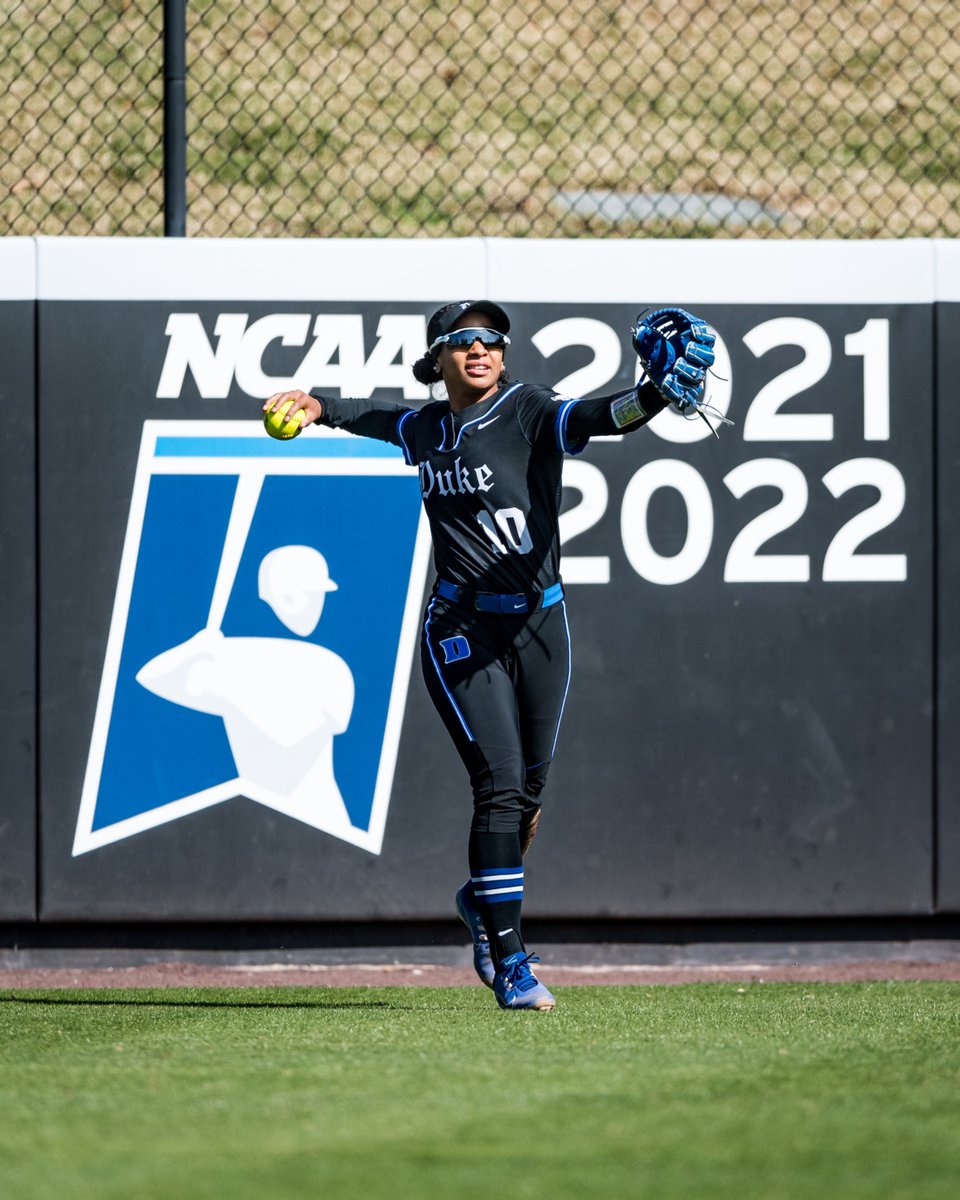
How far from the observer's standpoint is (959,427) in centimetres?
577

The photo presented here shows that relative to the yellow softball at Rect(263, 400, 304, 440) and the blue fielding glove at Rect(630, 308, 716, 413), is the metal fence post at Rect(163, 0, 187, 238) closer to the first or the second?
the yellow softball at Rect(263, 400, 304, 440)

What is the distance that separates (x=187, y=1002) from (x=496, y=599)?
162cm

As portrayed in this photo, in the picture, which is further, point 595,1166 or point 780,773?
point 780,773

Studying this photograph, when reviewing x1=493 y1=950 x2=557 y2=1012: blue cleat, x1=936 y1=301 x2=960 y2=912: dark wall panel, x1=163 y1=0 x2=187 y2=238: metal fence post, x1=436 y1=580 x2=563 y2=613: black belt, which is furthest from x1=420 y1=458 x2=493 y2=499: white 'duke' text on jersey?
x1=936 y1=301 x2=960 y2=912: dark wall panel

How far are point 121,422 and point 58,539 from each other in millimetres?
467

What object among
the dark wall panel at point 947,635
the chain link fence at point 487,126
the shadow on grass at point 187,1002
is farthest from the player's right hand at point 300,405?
the chain link fence at point 487,126

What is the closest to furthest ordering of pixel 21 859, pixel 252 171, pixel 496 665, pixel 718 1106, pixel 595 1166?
pixel 595 1166
pixel 718 1106
pixel 496 665
pixel 21 859
pixel 252 171

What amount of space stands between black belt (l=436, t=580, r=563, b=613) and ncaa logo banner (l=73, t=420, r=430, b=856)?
1.14 meters

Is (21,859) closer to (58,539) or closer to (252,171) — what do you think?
(58,539)

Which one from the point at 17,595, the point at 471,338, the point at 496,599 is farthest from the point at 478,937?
the point at 17,595

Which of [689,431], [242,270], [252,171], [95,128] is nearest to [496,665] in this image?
[689,431]

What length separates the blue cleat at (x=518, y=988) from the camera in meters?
4.29

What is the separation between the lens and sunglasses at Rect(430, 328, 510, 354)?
4.52m

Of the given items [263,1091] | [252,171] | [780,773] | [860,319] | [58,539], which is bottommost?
[263,1091]
